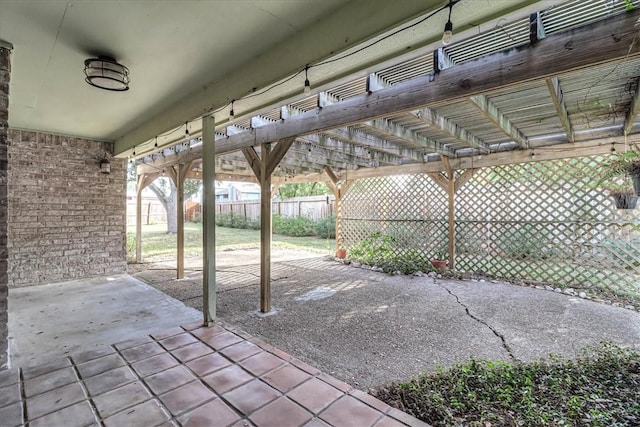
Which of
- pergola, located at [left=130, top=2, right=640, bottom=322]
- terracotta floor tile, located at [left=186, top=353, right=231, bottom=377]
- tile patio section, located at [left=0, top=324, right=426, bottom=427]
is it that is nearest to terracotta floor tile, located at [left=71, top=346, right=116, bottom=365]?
tile patio section, located at [left=0, top=324, right=426, bottom=427]

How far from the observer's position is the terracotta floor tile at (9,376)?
1.92m

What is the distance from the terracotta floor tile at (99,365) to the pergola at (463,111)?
83 centimetres

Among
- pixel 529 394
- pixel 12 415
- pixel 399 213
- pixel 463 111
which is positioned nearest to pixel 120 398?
pixel 12 415

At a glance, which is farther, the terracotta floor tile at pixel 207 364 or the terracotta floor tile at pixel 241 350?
the terracotta floor tile at pixel 241 350

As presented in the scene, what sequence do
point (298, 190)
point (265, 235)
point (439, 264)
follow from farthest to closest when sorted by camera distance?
point (298, 190), point (439, 264), point (265, 235)

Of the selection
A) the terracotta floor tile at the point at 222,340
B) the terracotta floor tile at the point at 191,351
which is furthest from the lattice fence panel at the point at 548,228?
the terracotta floor tile at the point at 191,351

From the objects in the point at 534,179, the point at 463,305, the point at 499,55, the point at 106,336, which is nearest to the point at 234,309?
the point at 106,336

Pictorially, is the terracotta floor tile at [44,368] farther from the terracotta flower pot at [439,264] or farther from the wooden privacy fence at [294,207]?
the wooden privacy fence at [294,207]

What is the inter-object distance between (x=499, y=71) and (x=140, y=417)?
2904mm

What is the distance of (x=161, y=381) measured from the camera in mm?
1945

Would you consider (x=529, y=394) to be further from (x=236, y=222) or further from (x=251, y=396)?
(x=236, y=222)

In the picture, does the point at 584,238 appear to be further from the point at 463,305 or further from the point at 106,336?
the point at 106,336

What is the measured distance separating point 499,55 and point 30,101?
13.9 ft

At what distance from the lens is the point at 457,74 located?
2.13 meters
